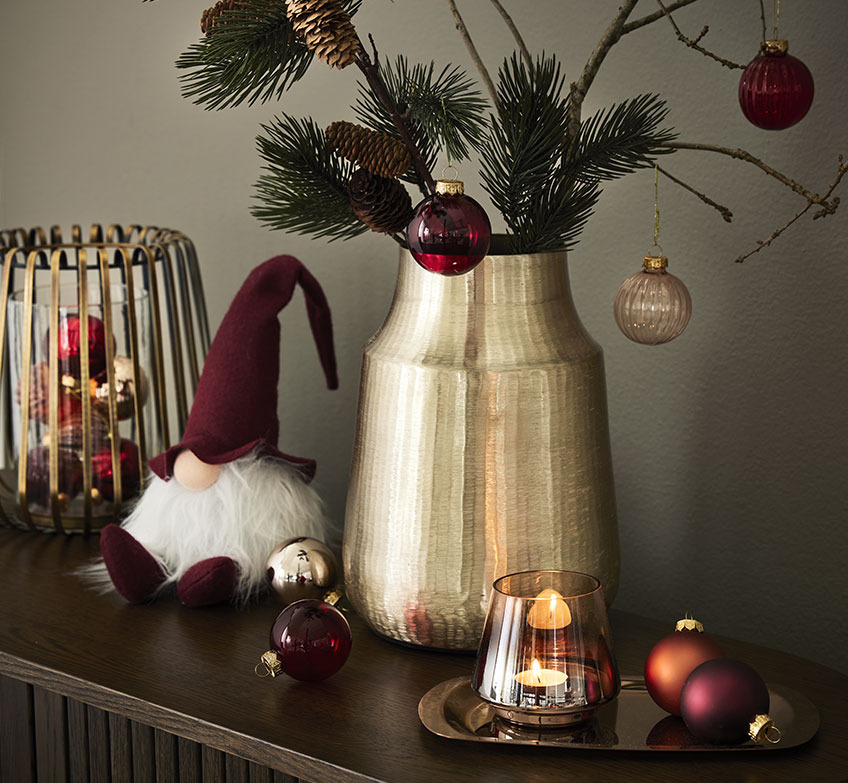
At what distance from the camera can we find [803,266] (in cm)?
80

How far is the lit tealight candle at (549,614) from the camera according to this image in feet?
1.89

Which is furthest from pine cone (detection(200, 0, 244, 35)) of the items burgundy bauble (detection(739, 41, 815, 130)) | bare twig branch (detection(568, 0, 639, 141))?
burgundy bauble (detection(739, 41, 815, 130))

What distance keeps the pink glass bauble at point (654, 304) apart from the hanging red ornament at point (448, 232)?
156 millimetres

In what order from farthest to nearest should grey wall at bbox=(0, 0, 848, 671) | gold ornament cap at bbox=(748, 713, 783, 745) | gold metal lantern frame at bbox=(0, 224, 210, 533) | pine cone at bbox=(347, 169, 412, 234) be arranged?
gold metal lantern frame at bbox=(0, 224, 210, 533)
grey wall at bbox=(0, 0, 848, 671)
pine cone at bbox=(347, 169, 412, 234)
gold ornament cap at bbox=(748, 713, 783, 745)

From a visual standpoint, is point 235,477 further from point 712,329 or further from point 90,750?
point 712,329

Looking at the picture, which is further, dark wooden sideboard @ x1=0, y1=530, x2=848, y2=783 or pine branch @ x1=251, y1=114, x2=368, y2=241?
pine branch @ x1=251, y1=114, x2=368, y2=241

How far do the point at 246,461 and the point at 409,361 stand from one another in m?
0.23

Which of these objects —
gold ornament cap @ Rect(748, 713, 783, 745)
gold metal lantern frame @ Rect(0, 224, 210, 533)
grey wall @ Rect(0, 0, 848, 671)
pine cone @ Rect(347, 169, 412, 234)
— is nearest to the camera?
gold ornament cap @ Rect(748, 713, 783, 745)

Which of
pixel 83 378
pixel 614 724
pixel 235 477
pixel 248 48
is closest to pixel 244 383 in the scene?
pixel 235 477

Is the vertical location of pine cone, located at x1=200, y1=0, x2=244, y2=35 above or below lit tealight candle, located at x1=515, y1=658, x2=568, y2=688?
above

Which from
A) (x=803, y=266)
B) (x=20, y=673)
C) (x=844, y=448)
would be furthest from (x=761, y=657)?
(x=20, y=673)

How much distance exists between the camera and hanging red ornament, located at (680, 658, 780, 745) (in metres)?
0.57

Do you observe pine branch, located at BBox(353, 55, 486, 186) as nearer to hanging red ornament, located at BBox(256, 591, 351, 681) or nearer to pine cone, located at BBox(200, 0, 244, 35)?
pine cone, located at BBox(200, 0, 244, 35)

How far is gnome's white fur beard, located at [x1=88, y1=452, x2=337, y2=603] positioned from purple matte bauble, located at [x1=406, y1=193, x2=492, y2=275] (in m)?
0.34
